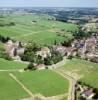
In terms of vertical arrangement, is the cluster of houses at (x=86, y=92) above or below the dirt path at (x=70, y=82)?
above

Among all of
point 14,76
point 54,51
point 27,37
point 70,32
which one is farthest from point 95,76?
point 70,32

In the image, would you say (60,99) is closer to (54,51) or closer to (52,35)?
(54,51)

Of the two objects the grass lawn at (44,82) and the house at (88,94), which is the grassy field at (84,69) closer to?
the house at (88,94)

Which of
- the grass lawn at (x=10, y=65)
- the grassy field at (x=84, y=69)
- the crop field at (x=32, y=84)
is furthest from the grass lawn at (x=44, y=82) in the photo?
the grass lawn at (x=10, y=65)

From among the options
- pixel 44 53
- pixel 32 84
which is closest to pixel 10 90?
pixel 32 84

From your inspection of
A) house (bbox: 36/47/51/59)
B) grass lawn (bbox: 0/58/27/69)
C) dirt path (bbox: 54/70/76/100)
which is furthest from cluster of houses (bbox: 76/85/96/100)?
house (bbox: 36/47/51/59)

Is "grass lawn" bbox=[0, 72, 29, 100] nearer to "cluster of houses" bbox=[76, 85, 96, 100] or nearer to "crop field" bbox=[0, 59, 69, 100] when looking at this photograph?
"crop field" bbox=[0, 59, 69, 100]
